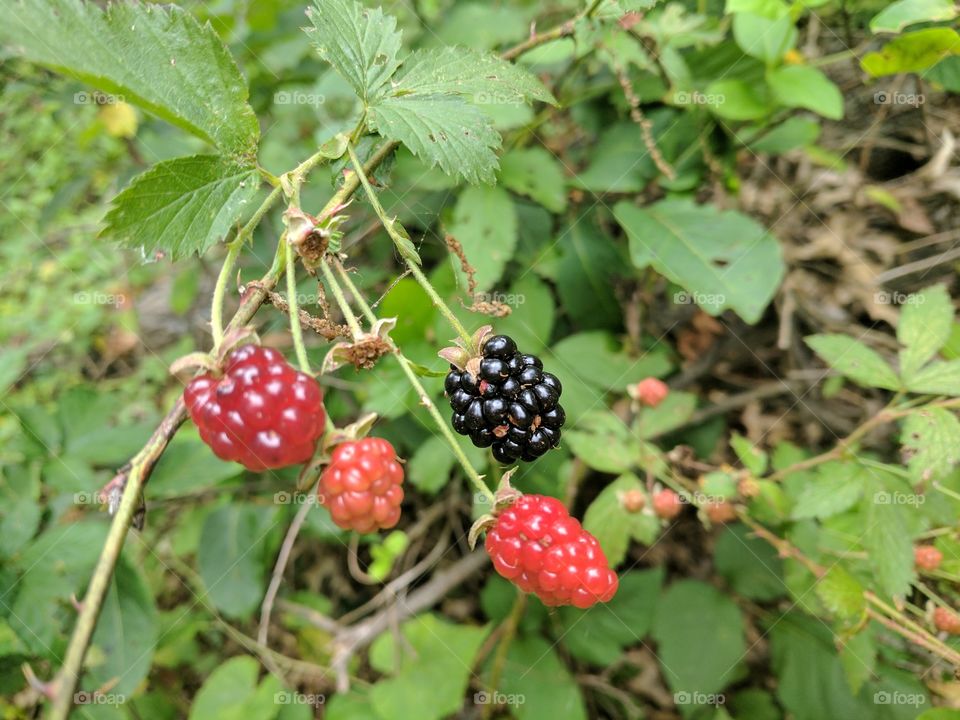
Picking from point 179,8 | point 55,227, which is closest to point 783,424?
point 179,8

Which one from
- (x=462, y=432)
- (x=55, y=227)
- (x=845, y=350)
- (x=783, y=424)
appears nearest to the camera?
(x=462, y=432)

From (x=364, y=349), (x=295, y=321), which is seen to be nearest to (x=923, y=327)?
(x=364, y=349)

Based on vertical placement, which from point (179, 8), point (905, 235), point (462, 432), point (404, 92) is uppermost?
point (179, 8)

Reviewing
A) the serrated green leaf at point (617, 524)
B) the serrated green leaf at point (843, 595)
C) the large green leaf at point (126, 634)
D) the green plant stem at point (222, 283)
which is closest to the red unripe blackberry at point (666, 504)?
the serrated green leaf at point (617, 524)

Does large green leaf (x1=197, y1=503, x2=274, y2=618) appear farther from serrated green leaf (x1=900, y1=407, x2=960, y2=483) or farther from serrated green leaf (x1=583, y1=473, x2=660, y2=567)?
serrated green leaf (x1=900, y1=407, x2=960, y2=483)

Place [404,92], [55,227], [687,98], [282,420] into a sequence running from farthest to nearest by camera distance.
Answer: [55,227]
[687,98]
[404,92]
[282,420]

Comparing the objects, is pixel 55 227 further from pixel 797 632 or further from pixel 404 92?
pixel 797 632

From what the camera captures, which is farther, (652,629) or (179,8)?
(652,629)

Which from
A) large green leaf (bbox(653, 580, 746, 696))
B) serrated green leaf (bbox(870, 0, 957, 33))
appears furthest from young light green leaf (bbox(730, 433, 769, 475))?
serrated green leaf (bbox(870, 0, 957, 33))
